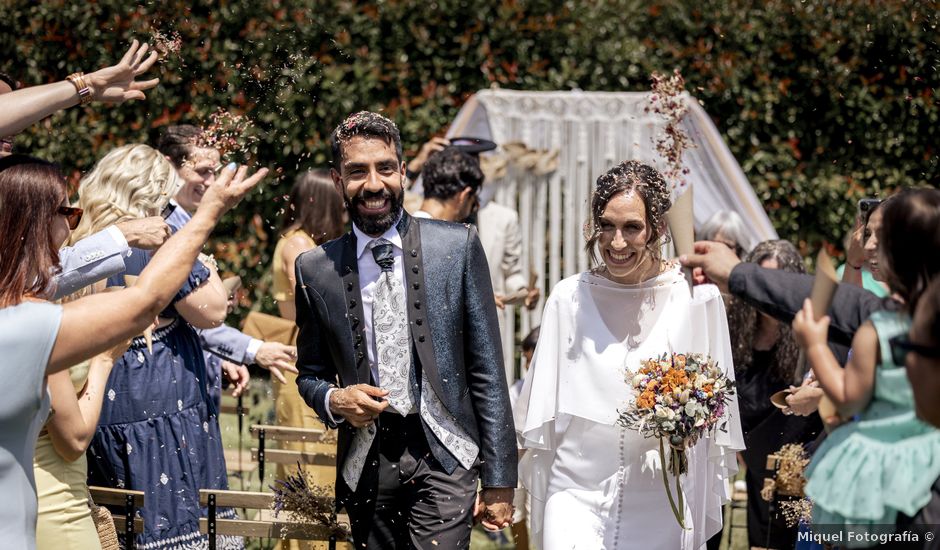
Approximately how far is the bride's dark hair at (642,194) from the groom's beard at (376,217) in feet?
2.73

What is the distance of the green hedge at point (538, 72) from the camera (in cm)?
870

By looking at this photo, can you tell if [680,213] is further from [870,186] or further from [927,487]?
[870,186]

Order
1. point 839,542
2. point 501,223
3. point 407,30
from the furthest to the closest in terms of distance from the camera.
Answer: point 407,30, point 501,223, point 839,542

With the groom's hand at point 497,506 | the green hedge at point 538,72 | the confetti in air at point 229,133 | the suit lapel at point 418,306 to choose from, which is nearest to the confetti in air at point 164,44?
the confetti in air at point 229,133

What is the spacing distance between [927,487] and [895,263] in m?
0.60

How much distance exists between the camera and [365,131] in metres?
4.14

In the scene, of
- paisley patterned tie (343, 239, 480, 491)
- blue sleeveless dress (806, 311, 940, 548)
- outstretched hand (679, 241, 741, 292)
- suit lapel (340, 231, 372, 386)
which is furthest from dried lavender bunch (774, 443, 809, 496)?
suit lapel (340, 231, 372, 386)

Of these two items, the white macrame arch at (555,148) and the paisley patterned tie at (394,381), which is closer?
the paisley patterned tie at (394,381)

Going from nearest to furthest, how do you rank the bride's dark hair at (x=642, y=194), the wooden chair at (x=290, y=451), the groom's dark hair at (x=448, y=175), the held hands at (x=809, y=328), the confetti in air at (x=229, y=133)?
the held hands at (x=809, y=328), the bride's dark hair at (x=642, y=194), the confetti in air at (x=229, y=133), the wooden chair at (x=290, y=451), the groom's dark hair at (x=448, y=175)

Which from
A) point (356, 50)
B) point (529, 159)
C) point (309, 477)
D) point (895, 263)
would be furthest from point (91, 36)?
point (895, 263)

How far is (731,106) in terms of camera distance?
9141 mm

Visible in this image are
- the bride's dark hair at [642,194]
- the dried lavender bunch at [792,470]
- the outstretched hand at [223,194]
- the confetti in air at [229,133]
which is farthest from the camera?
the confetti in air at [229,133]

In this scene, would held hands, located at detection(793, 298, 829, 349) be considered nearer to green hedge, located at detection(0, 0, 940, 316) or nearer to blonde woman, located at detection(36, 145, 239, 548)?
blonde woman, located at detection(36, 145, 239, 548)

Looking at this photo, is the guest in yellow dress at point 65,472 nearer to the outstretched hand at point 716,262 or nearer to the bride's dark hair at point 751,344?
the outstretched hand at point 716,262
